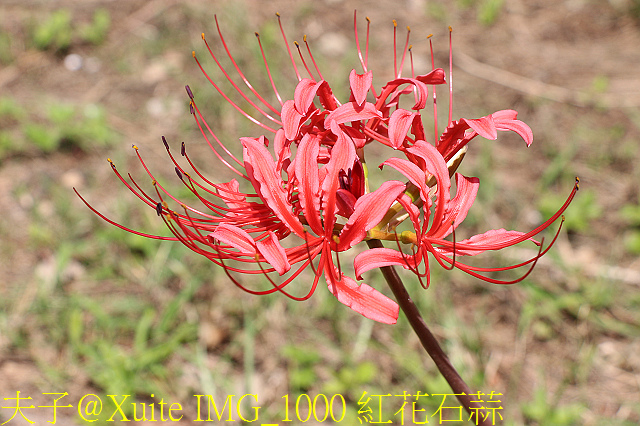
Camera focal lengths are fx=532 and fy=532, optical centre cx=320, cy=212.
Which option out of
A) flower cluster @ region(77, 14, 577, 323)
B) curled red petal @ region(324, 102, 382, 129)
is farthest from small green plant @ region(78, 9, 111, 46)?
curled red petal @ region(324, 102, 382, 129)

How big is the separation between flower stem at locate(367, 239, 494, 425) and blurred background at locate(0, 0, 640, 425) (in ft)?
4.39

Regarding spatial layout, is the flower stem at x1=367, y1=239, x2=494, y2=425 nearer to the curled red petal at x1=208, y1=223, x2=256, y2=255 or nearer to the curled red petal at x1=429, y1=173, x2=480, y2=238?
the curled red petal at x1=429, y1=173, x2=480, y2=238

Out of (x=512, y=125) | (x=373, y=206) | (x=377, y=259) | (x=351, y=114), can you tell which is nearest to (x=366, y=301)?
(x=377, y=259)

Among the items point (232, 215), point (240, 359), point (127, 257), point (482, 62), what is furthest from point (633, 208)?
point (127, 257)

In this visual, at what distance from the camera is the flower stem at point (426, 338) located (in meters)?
1.36

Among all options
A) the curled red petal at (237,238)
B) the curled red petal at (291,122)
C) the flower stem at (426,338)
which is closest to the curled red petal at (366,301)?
the flower stem at (426,338)

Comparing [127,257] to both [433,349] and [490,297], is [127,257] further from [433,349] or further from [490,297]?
[433,349]

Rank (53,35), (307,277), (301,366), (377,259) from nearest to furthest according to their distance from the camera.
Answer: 1. (377,259)
2. (301,366)
3. (307,277)
4. (53,35)

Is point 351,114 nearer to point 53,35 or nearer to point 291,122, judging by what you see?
point 291,122

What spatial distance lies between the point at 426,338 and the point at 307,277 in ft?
6.52

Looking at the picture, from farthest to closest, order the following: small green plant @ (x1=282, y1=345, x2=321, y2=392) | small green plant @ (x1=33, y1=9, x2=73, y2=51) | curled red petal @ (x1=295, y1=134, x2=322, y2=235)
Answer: small green plant @ (x1=33, y1=9, x2=73, y2=51) < small green plant @ (x1=282, y1=345, x2=321, y2=392) < curled red petal @ (x1=295, y1=134, x2=322, y2=235)

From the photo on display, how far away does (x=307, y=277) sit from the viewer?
3.37 meters

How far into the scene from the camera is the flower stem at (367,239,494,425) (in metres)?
1.36

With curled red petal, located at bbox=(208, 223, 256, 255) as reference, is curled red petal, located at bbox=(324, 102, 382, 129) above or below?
above
